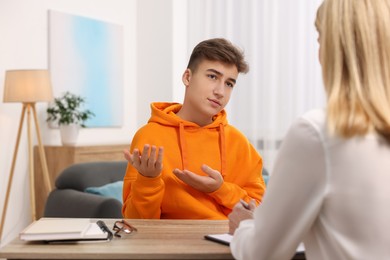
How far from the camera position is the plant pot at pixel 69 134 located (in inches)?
220

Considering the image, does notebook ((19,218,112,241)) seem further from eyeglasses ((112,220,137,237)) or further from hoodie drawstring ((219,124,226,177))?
hoodie drawstring ((219,124,226,177))

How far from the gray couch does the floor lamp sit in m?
1.12

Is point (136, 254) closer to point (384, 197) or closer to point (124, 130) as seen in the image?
point (384, 197)

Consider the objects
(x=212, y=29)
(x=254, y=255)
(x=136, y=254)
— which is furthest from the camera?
(x=212, y=29)

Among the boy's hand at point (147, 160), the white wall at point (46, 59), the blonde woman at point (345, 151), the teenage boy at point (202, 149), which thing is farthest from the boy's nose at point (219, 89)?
the white wall at point (46, 59)

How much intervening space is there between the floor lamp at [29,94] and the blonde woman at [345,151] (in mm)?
3896

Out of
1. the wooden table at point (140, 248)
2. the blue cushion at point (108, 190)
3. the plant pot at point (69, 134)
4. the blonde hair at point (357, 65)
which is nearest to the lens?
the blonde hair at point (357, 65)

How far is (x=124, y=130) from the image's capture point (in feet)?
22.2

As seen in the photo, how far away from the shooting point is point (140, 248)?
66.6 inches

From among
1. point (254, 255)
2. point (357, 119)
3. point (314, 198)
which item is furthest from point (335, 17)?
point (254, 255)

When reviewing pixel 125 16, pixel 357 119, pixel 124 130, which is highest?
pixel 125 16

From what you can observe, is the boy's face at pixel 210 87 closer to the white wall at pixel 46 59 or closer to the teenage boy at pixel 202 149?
the teenage boy at pixel 202 149

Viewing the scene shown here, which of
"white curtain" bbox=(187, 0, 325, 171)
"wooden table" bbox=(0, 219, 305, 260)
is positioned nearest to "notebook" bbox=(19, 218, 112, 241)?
"wooden table" bbox=(0, 219, 305, 260)

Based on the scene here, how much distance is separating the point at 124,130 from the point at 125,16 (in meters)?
1.19
